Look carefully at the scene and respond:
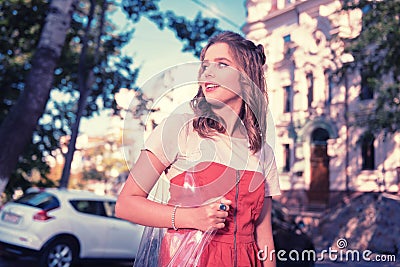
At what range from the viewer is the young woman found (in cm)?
123

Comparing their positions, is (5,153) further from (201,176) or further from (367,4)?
(367,4)

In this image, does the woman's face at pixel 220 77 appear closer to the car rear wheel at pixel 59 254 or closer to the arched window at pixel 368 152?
the car rear wheel at pixel 59 254

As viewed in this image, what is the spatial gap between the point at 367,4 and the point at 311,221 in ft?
15.4

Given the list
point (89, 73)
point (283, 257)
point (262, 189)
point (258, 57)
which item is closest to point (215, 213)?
point (262, 189)

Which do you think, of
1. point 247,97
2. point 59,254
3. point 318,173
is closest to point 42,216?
point 59,254

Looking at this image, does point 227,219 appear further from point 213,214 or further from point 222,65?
point 222,65

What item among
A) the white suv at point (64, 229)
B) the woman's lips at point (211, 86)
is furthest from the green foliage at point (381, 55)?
the woman's lips at point (211, 86)

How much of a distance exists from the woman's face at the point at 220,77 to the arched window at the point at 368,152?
7.28 m

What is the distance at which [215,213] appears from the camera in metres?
1.17

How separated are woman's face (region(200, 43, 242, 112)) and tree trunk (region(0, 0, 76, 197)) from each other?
14.6 ft

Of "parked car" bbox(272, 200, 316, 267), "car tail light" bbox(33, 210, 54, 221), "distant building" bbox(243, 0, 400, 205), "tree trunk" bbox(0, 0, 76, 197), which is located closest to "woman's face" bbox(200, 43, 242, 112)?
"distant building" bbox(243, 0, 400, 205)

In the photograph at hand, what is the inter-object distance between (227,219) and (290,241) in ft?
20.4

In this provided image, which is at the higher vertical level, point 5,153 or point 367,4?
point 367,4

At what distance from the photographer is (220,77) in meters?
1.37
